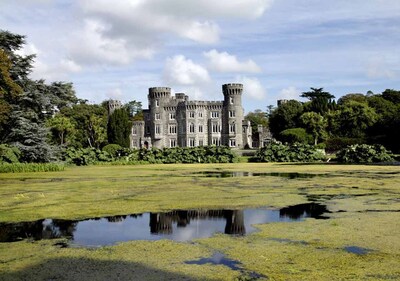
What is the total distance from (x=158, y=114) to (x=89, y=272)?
77944mm

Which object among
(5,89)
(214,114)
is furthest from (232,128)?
(5,89)

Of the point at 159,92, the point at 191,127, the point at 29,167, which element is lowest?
the point at 29,167

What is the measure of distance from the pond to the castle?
2732 inches

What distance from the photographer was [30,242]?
862 centimetres

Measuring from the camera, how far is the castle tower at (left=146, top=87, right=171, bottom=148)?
3302 inches

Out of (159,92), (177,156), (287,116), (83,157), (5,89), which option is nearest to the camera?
(5,89)

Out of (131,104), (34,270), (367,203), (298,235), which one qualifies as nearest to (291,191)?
(367,203)

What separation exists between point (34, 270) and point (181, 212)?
18.1 feet

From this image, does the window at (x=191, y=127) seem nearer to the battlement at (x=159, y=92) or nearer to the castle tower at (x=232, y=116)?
the castle tower at (x=232, y=116)

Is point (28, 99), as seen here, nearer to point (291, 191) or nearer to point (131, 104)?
point (291, 191)

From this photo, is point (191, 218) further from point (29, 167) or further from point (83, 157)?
point (83, 157)

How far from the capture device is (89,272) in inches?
259

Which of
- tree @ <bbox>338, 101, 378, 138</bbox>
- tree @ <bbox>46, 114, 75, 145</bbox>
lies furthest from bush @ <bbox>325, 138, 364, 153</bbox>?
tree @ <bbox>46, 114, 75, 145</bbox>

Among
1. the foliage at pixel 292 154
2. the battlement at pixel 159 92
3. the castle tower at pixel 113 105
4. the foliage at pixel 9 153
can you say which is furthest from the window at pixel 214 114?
the foliage at pixel 9 153
